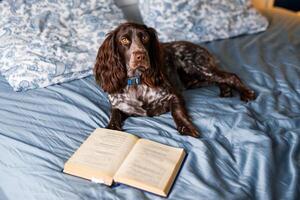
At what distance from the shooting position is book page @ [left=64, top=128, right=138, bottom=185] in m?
1.18

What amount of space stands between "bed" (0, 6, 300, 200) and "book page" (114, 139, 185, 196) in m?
0.03

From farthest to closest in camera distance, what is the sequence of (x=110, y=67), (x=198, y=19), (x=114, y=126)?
(x=198, y=19) < (x=110, y=67) < (x=114, y=126)

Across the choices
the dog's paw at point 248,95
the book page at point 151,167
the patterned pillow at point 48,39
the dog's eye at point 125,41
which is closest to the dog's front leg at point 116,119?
the book page at point 151,167

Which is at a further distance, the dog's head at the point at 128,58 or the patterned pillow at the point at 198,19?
the patterned pillow at the point at 198,19

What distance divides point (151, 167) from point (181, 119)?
37cm

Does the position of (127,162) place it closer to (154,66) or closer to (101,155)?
(101,155)

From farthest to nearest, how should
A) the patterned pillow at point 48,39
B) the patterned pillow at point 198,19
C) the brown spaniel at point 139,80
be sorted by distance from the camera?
the patterned pillow at point 198,19 < the patterned pillow at point 48,39 < the brown spaniel at point 139,80

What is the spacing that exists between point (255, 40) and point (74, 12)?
125 cm

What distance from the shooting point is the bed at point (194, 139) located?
3.76 feet

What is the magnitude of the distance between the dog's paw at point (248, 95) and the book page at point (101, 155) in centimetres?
66

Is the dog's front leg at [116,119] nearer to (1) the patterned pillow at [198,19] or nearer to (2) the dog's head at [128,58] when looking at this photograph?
(2) the dog's head at [128,58]

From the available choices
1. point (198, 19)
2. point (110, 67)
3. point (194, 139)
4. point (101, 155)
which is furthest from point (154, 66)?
point (198, 19)

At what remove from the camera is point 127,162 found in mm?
1219

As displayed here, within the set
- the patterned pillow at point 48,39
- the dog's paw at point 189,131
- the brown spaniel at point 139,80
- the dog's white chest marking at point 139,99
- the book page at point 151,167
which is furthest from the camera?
the patterned pillow at point 48,39
